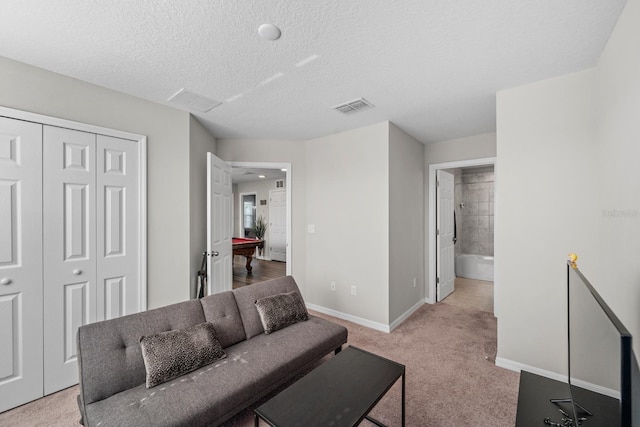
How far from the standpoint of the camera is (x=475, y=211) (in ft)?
21.5

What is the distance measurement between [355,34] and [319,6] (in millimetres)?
317

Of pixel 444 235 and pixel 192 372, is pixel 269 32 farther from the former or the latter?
pixel 444 235

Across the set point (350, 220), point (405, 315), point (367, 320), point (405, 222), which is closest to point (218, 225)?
point (350, 220)

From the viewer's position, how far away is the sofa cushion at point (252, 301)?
2318 millimetres

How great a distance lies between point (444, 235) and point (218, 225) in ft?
11.3

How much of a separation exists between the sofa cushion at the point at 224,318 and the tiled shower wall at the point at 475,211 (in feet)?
18.7

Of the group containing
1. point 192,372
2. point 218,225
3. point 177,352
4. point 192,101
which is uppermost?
point 192,101

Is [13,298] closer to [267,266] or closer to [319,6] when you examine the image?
[319,6]

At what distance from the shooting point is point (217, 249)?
10.8ft

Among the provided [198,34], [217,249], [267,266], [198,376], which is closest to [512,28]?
[198,34]

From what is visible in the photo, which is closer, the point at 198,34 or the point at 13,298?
the point at 198,34

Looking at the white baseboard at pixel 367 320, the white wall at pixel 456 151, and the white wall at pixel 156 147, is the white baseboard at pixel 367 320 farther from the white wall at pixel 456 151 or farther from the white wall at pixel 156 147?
the white wall at pixel 156 147

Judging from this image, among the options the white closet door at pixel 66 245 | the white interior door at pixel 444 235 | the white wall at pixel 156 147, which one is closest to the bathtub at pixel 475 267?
the white interior door at pixel 444 235

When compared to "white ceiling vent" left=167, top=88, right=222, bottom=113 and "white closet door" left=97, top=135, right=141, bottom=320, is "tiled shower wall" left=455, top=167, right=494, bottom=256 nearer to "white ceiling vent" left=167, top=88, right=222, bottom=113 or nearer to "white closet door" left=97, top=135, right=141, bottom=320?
"white ceiling vent" left=167, top=88, right=222, bottom=113
